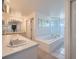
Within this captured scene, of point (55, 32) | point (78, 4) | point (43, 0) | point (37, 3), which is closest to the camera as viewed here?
point (78, 4)

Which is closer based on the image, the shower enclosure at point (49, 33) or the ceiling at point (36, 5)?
the ceiling at point (36, 5)

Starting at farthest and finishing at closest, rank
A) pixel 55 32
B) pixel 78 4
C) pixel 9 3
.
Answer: pixel 55 32 < pixel 9 3 < pixel 78 4

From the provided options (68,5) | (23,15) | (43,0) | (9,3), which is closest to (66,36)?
(68,5)

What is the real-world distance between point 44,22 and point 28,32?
1.32m

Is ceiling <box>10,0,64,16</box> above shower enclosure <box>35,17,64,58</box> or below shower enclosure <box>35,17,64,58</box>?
above

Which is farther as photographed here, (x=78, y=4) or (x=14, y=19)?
(x=14, y=19)

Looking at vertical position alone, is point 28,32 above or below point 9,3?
below

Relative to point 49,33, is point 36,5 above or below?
above

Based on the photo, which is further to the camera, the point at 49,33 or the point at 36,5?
the point at 49,33

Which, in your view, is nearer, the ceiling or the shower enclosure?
the ceiling

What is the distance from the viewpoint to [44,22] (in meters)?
7.73

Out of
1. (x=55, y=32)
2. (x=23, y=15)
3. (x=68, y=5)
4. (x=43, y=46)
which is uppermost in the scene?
(x=23, y=15)

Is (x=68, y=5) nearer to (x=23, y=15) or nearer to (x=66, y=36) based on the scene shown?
(x=66, y=36)

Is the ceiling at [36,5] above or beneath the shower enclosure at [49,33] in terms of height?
above
